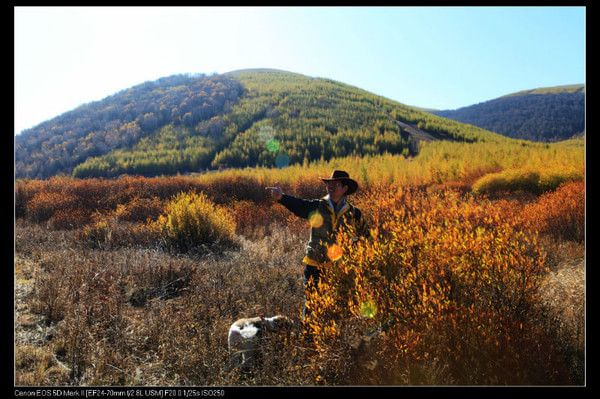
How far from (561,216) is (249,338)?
26.0 ft

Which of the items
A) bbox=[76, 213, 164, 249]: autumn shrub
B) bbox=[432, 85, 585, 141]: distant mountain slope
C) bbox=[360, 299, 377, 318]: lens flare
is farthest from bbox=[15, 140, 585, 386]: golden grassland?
bbox=[432, 85, 585, 141]: distant mountain slope

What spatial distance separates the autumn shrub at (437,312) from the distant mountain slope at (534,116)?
53737 mm

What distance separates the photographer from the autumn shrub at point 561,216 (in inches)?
328

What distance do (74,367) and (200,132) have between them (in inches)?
1556

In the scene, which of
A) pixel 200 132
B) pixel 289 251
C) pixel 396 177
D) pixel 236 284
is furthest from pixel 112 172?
pixel 236 284

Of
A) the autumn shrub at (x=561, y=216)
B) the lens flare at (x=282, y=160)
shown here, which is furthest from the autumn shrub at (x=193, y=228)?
the lens flare at (x=282, y=160)

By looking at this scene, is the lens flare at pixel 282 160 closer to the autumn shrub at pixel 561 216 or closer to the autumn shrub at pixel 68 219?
the autumn shrub at pixel 68 219

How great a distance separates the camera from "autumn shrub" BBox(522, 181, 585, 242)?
8320 millimetres

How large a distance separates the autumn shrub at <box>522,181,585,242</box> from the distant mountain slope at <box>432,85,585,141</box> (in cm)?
4674

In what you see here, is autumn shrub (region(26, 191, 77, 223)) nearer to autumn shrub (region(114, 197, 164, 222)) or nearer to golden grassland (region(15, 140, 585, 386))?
autumn shrub (region(114, 197, 164, 222))

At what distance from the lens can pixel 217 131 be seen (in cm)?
4062

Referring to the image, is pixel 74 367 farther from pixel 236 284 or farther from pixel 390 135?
pixel 390 135

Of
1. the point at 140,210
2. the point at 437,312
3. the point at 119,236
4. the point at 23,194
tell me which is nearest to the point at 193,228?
the point at 119,236

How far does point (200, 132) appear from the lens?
41719 millimetres
